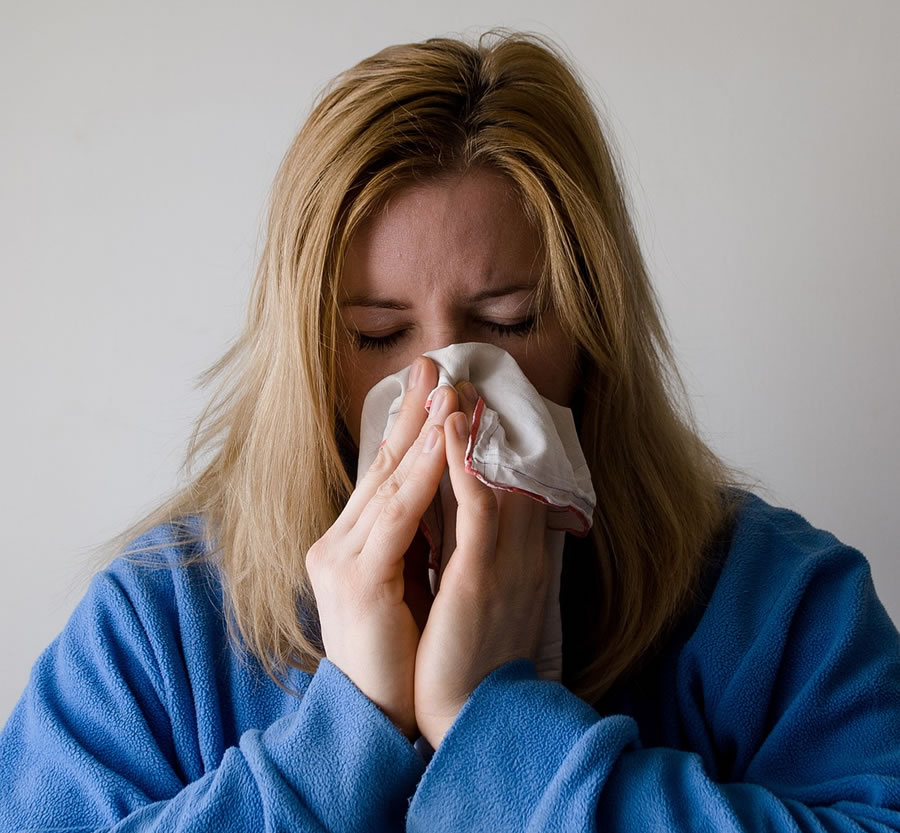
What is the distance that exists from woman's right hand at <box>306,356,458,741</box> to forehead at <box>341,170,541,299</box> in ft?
0.30

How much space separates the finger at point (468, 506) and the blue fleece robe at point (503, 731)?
0.11 metres

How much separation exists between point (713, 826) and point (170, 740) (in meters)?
0.54

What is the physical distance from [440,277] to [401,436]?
0.51 ft

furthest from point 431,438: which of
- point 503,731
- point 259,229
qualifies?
point 259,229

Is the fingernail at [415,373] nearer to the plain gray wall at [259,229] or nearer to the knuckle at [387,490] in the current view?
the knuckle at [387,490]

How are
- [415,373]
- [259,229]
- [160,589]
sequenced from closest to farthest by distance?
[415,373] → [160,589] → [259,229]

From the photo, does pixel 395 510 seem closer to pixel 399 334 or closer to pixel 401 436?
pixel 401 436

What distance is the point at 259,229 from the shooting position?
1566mm

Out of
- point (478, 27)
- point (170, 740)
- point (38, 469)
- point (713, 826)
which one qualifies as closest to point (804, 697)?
point (713, 826)

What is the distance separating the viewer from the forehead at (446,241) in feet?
3.43

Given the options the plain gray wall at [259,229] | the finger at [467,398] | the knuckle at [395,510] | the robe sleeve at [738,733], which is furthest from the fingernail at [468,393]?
the plain gray wall at [259,229]

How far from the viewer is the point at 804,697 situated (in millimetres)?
1040

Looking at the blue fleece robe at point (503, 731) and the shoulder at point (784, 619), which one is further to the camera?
the shoulder at point (784, 619)

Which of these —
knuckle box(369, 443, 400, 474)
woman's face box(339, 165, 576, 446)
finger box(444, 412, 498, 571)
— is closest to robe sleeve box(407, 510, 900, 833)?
finger box(444, 412, 498, 571)
